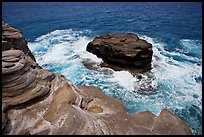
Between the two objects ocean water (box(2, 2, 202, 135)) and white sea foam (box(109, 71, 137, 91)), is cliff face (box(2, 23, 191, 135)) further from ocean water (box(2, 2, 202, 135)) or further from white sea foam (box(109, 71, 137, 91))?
white sea foam (box(109, 71, 137, 91))

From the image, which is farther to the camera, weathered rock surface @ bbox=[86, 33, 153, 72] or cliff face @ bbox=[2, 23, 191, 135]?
weathered rock surface @ bbox=[86, 33, 153, 72]

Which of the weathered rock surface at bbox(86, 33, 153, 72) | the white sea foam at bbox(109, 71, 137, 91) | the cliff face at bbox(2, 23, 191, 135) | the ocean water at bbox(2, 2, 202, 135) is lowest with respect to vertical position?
the ocean water at bbox(2, 2, 202, 135)

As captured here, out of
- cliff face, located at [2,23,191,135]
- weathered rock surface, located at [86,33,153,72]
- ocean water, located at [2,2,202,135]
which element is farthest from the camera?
weathered rock surface, located at [86,33,153,72]

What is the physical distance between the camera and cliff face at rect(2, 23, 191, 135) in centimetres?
856

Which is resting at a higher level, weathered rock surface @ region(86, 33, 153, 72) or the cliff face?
the cliff face

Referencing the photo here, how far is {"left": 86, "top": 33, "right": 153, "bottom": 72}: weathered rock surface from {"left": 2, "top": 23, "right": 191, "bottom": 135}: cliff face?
→ 35.1 ft

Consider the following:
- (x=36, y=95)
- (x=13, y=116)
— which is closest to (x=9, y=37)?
(x=36, y=95)

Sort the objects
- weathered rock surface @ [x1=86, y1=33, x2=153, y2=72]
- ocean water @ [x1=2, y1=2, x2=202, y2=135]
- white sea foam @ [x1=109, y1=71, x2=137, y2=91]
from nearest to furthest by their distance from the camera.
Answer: ocean water @ [x1=2, y1=2, x2=202, y2=135]
white sea foam @ [x1=109, y1=71, x2=137, y2=91]
weathered rock surface @ [x1=86, y1=33, x2=153, y2=72]

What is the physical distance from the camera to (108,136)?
8.60 m

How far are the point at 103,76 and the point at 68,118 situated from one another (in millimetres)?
12741

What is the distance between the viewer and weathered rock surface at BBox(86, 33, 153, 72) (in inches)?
858

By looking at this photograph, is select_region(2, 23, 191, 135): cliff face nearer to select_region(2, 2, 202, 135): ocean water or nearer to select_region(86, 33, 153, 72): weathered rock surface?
select_region(2, 2, 202, 135): ocean water

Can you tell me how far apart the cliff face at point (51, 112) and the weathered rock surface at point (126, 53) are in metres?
10.7

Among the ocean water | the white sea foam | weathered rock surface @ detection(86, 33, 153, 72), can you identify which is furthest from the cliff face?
weathered rock surface @ detection(86, 33, 153, 72)
